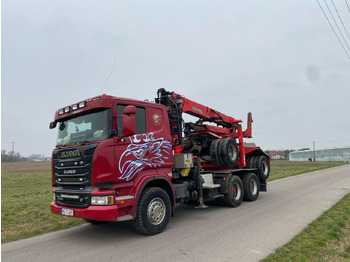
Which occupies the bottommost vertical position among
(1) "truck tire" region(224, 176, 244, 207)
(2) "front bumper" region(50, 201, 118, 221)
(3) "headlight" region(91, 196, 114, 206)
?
(1) "truck tire" region(224, 176, 244, 207)

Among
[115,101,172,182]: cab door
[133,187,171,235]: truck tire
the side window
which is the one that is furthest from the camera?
the side window

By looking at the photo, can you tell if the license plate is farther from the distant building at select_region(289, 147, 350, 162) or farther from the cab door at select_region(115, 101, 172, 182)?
the distant building at select_region(289, 147, 350, 162)

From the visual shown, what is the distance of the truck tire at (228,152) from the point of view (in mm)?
8211

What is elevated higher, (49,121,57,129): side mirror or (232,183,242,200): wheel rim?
(49,121,57,129): side mirror

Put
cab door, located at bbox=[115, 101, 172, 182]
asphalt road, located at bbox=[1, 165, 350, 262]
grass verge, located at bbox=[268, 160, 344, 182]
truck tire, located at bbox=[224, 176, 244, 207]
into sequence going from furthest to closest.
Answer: grass verge, located at bbox=[268, 160, 344, 182] → truck tire, located at bbox=[224, 176, 244, 207] → cab door, located at bbox=[115, 101, 172, 182] → asphalt road, located at bbox=[1, 165, 350, 262]

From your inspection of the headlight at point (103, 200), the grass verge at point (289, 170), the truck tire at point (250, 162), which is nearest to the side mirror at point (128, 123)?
the headlight at point (103, 200)

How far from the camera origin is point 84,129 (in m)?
5.32

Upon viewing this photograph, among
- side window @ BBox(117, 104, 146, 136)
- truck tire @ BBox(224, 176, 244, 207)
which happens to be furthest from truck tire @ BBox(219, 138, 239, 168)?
side window @ BBox(117, 104, 146, 136)

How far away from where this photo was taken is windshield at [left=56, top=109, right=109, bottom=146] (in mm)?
5062

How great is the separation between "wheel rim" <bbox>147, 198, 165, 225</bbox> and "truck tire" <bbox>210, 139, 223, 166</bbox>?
3.08m

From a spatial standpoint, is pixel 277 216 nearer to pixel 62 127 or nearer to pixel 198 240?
pixel 198 240

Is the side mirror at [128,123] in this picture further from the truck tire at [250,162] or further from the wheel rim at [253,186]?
the truck tire at [250,162]

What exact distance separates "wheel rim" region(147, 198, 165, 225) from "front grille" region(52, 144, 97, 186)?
4.56ft

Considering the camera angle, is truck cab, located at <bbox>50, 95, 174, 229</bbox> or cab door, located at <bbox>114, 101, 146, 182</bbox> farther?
cab door, located at <bbox>114, 101, 146, 182</bbox>
